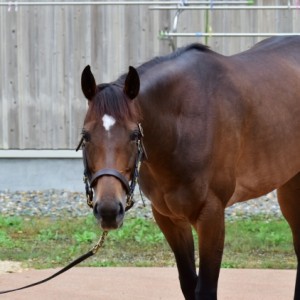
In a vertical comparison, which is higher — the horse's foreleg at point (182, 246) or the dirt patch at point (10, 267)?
the horse's foreleg at point (182, 246)

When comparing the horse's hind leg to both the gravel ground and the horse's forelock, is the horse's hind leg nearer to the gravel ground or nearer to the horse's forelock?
the horse's forelock

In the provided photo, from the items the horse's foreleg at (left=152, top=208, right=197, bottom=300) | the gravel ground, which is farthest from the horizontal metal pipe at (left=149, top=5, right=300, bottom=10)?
the horse's foreleg at (left=152, top=208, right=197, bottom=300)

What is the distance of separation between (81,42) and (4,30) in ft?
3.37

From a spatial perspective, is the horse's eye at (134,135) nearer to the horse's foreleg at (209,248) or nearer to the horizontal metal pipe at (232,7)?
the horse's foreleg at (209,248)

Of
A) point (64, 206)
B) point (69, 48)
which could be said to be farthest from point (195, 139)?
point (69, 48)

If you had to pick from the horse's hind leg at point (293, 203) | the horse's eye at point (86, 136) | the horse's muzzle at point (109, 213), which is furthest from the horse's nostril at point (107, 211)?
the horse's hind leg at point (293, 203)

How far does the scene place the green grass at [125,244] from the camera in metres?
8.81

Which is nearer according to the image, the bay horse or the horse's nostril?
the horse's nostril

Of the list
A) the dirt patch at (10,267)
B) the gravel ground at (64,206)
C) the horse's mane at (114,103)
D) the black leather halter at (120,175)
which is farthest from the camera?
the gravel ground at (64,206)

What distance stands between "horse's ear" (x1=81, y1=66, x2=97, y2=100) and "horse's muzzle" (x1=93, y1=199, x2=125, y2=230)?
0.62m

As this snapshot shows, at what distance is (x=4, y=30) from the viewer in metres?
12.6

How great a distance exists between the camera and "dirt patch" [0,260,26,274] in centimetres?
841

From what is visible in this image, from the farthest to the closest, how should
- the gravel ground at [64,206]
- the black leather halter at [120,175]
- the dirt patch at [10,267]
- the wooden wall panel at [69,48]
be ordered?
the wooden wall panel at [69,48] → the gravel ground at [64,206] → the dirt patch at [10,267] → the black leather halter at [120,175]

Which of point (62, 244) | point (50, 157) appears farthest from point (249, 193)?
point (50, 157)
